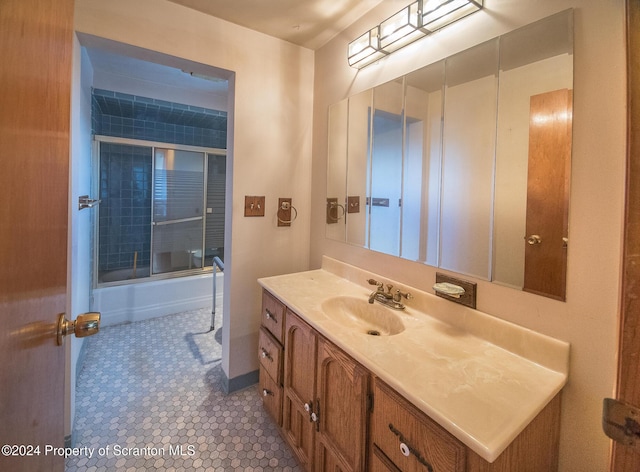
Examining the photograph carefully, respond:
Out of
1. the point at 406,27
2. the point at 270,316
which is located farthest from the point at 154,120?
the point at 406,27

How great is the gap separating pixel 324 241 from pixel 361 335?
3.25 feet

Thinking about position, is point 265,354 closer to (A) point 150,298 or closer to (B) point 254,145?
(B) point 254,145

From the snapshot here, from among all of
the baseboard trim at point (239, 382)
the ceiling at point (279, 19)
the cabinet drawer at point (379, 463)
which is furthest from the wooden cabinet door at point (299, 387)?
the ceiling at point (279, 19)

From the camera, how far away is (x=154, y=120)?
3154 millimetres

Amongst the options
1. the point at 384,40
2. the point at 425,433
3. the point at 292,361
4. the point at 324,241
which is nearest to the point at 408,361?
the point at 425,433

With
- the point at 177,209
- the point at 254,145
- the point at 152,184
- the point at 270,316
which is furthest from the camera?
the point at 177,209

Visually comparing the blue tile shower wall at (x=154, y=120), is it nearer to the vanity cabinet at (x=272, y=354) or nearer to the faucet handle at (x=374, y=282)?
the vanity cabinet at (x=272, y=354)

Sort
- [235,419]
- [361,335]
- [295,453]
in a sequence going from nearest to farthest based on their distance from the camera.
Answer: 1. [361,335]
2. [295,453]
3. [235,419]

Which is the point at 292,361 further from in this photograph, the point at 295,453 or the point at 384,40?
the point at 384,40

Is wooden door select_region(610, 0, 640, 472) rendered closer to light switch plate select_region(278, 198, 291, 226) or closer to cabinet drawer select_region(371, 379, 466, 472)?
cabinet drawer select_region(371, 379, 466, 472)

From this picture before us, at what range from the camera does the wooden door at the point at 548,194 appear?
0.87 meters

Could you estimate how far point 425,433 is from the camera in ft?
2.39

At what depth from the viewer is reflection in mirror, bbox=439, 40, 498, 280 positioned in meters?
1.06

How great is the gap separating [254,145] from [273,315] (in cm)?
107
